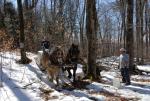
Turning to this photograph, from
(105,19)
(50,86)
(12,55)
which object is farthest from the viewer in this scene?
(105,19)

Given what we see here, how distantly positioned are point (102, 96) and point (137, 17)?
25746mm

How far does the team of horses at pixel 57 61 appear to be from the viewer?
1478 cm

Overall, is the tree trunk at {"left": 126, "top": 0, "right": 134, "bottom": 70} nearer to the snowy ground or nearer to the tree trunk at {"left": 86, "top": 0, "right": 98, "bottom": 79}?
the snowy ground

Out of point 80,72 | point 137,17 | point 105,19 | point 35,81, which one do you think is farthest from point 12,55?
point 105,19

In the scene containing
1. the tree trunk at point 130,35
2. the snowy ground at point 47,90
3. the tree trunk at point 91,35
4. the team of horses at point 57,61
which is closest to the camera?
the snowy ground at point 47,90

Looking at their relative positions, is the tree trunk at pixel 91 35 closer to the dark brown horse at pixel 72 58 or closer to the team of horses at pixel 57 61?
the team of horses at pixel 57 61

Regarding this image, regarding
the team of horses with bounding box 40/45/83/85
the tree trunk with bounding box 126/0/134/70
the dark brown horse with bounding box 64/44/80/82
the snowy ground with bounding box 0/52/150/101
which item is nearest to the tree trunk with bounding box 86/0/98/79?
the snowy ground with bounding box 0/52/150/101

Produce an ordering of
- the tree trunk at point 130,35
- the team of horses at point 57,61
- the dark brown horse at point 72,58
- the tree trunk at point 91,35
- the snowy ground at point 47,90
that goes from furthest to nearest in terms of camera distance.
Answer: the tree trunk at point 130,35 < the tree trunk at point 91,35 < the dark brown horse at point 72,58 < the team of horses at point 57,61 < the snowy ground at point 47,90

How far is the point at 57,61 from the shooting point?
14922 millimetres

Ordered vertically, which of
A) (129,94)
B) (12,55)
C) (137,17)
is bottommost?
(129,94)

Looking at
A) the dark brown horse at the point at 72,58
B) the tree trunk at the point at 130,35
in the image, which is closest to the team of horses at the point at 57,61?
the dark brown horse at the point at 72,58

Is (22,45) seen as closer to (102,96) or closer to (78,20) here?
(102,96)

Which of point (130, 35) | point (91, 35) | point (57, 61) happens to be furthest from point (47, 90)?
point (130, 35)

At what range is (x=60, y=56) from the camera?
53.3 feet
